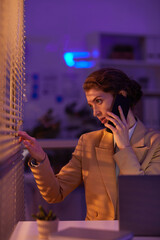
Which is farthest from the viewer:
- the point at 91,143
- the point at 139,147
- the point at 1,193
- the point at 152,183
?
the point at 91,143

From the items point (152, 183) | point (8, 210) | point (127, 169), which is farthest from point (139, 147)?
point (8, 210)

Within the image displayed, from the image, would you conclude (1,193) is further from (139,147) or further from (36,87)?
(36,87)

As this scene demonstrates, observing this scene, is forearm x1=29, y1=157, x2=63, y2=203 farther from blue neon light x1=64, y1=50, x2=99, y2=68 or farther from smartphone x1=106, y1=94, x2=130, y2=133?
blue neon light x1=64, y1=50, x2=99, y2=68

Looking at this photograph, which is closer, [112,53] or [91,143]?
[91,143]

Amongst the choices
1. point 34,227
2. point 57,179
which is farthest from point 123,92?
point 34,227

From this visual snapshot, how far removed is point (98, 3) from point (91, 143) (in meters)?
3.61

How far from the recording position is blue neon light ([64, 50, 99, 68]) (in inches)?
182

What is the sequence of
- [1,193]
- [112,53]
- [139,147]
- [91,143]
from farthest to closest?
[112,53], [91,143], [139,147], [1,193]

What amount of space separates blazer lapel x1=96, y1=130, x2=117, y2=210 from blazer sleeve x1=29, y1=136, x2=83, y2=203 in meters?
0.13

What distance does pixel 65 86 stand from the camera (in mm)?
4832

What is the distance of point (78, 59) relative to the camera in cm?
467

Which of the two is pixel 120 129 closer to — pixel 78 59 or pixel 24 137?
pixel 24 137

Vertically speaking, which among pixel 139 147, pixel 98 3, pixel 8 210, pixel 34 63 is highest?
pixel 98 3

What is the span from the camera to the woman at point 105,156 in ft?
4.92
